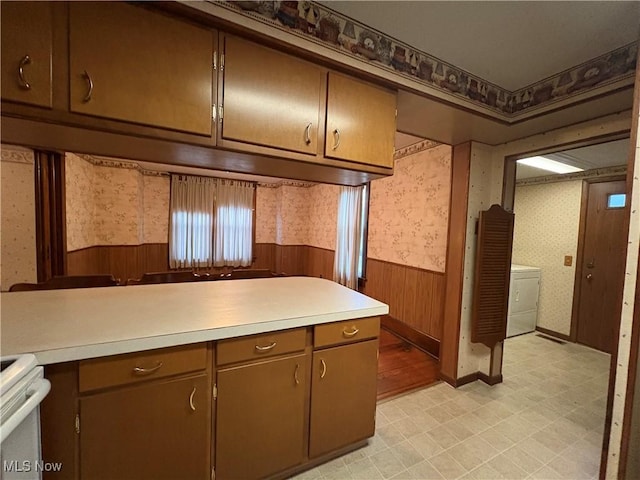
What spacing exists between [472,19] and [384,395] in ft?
8.30

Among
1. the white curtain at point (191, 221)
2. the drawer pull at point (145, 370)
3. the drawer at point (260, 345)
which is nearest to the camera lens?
the drawer pull at point (145, 370)

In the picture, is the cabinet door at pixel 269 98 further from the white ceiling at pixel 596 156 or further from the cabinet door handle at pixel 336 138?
the white ceiling at pixel 596 156

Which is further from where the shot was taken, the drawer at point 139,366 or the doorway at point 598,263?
the doorway at point 598,263

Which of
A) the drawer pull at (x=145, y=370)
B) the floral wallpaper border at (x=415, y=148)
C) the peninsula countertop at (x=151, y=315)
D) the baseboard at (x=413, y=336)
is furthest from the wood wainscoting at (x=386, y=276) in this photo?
the drawer pull at (x=145, y=370)

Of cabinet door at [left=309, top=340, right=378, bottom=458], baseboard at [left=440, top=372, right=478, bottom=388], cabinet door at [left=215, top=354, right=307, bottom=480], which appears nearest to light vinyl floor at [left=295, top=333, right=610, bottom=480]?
baseboard at [left=440, top=372, right=478, bottom=388]

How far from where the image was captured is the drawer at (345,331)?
138cm

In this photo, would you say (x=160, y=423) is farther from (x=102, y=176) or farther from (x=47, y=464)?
(x=102, y=176)

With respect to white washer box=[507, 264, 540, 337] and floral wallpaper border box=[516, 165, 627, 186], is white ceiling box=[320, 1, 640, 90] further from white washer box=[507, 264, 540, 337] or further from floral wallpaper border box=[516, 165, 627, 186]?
white washer box=[507, 264, 540, 337]

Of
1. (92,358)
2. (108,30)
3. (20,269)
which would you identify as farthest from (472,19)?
(20,269)

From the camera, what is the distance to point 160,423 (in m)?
1.08

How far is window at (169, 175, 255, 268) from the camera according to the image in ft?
16.3

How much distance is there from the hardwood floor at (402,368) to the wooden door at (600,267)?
214cm

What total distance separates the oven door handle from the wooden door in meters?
4.71

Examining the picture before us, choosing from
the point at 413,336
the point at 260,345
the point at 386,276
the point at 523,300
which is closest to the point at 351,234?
the point at 386,276
